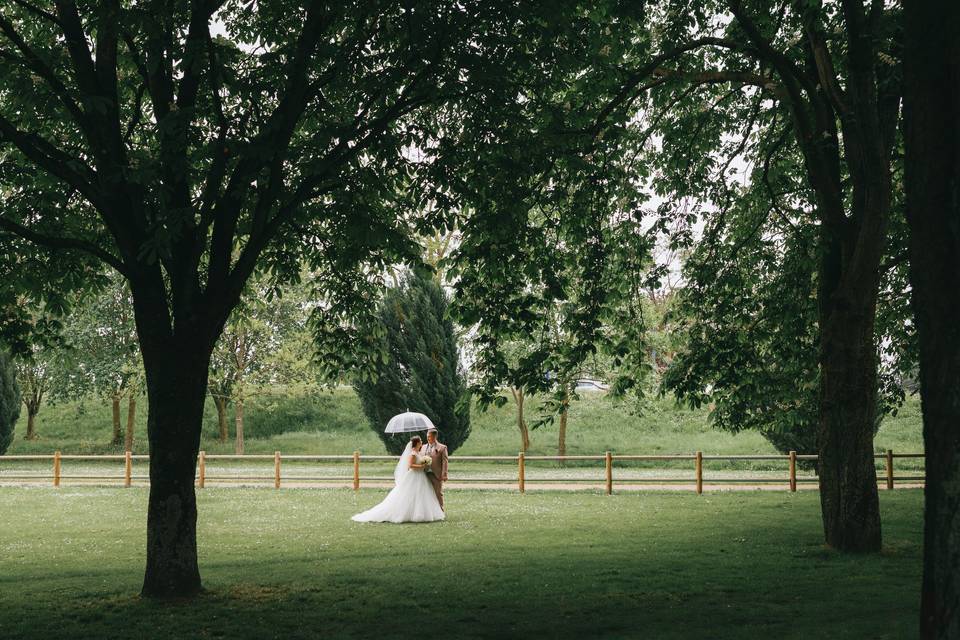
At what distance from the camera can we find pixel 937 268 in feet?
18.5

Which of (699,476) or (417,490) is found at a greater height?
(417,490)

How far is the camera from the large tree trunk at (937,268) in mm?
5441

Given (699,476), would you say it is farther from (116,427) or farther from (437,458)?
(116,427)

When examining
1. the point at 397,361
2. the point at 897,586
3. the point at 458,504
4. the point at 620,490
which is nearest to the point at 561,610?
the point at 897,586

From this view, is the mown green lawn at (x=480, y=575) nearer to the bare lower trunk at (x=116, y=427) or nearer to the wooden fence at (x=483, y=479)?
the wooden fence at (x=483, y=479)

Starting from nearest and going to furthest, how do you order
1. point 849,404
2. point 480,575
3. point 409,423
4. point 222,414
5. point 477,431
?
point 480,575, point 849,404, point 409,423, point 222,414, point 477,431

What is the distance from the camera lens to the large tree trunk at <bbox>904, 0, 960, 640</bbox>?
5.44 metres

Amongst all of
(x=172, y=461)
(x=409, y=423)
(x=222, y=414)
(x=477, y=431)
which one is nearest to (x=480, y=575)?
(x=172, y=461)

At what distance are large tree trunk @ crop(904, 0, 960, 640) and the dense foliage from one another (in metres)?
30.3

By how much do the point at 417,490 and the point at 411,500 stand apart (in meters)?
0.24

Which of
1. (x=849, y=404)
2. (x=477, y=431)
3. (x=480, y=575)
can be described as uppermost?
(x=849, y=404)

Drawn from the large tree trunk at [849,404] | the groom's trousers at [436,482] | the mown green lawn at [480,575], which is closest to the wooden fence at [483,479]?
the mown green lawn at [480,575]

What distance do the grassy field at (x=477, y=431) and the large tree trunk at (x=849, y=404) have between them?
1204 inches

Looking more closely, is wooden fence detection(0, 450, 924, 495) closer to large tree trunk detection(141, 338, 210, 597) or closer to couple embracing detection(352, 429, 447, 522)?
couple embracing detection(352, 429, 447, 522)
